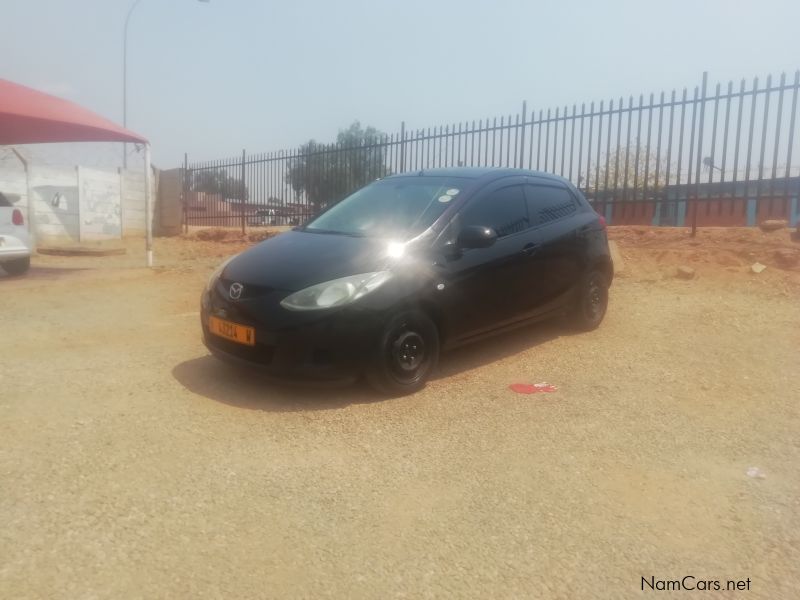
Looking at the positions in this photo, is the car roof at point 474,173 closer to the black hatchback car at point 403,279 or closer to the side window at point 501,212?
the black hatchback car at point 403,279

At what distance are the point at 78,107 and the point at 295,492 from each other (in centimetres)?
1148

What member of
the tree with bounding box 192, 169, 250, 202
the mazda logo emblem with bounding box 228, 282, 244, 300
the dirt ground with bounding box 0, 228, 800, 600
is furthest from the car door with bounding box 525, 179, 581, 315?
the tree with bounding box 192, 169, 250, 202

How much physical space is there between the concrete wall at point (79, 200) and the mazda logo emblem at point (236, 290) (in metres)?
13.4

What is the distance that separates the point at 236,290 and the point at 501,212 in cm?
231

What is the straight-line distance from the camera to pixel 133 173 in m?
18.5

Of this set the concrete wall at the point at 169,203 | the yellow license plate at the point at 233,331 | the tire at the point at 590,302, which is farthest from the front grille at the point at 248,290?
the concrete wall at the point at 169,203

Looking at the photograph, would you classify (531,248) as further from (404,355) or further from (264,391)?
(264,391)

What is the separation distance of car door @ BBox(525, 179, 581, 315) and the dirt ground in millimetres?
470

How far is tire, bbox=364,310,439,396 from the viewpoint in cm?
419

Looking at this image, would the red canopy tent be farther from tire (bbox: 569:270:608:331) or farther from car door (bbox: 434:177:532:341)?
tire (bbox: 569:270:608:331)

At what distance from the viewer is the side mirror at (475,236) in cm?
466

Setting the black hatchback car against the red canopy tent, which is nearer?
the black hatchback car

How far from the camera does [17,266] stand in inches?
398

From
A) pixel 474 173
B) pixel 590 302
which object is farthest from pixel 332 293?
pixel 590 302
